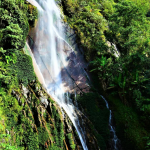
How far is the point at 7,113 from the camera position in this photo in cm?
625

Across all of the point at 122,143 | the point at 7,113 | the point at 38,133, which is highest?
the point at 7,113

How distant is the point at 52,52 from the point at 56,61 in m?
0.72

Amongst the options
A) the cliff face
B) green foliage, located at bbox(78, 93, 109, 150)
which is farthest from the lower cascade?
the cliff face

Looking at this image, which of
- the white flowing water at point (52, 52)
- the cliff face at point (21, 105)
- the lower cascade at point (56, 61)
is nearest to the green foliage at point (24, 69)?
the cliff face at point (21, 105)

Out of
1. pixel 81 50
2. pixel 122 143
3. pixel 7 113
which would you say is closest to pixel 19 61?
pixel 7 113

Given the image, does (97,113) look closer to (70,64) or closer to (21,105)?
(70,64)

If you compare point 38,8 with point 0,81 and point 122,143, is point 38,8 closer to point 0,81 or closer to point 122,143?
point 0,81

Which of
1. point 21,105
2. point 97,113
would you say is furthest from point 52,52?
point 21,105

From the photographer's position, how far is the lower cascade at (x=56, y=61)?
1062cm

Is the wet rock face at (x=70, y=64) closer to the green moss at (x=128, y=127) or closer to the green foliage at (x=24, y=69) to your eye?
the green foliage at (x=24, y=69)

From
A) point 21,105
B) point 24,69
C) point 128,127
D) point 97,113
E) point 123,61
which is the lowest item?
point 128,127

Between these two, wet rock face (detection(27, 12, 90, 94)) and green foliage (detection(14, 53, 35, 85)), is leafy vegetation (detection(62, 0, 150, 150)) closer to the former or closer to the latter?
wet rock face (detection(27, 12, 90, 94))

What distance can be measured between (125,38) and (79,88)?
612 cm

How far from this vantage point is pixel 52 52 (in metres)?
12.0
